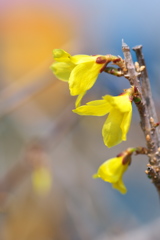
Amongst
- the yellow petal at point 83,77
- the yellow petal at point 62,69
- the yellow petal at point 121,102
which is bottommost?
the yellow petal at point 121,102

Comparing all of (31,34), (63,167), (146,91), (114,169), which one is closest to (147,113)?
(146,91)

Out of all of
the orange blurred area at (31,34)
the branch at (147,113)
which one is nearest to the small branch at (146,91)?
the branch at (147,113)

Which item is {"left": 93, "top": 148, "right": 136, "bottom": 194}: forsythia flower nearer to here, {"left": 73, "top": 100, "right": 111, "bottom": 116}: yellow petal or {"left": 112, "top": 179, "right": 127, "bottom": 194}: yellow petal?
{"left": 112, "top": 179, "right": 127, "bottom": 194}: yellow petal

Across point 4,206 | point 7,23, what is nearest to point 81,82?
point 4,206

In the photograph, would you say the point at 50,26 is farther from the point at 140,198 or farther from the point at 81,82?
the point at 81,82

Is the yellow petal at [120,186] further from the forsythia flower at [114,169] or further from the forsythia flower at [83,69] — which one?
the forsythia flower at [83,69]

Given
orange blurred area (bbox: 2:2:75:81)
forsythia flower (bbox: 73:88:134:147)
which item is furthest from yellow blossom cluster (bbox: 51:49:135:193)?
orange blurred area (bbox: 2:2:75:81)
